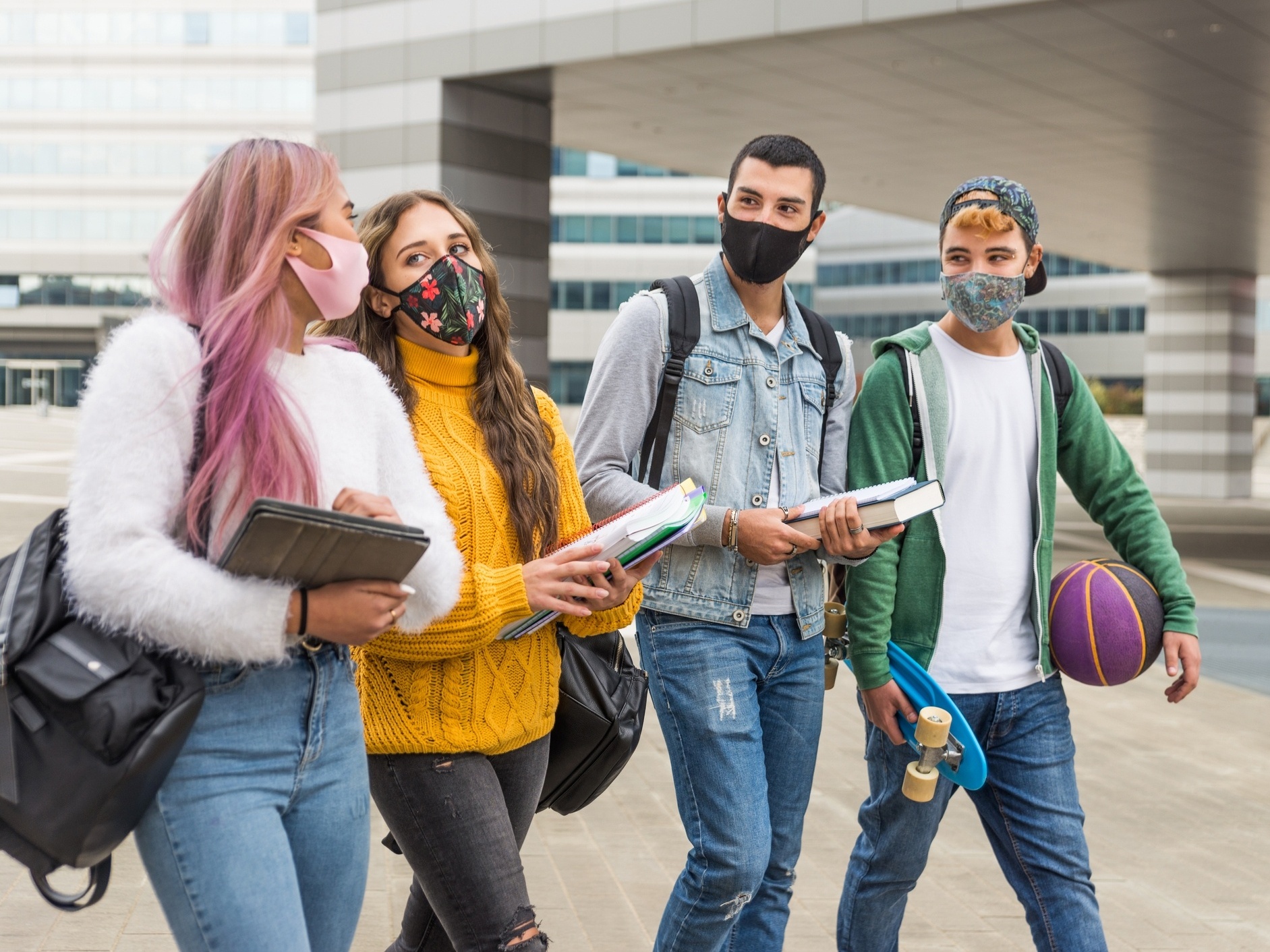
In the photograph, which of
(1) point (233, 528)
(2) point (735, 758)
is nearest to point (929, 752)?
(2) point (735, 758)

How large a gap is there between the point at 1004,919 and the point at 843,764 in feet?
7.79

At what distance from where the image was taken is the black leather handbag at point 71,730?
6.81 feet

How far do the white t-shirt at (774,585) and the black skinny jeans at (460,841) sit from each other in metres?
0.87

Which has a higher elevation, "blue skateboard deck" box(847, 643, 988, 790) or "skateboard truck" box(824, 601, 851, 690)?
"skateboard truck" box(824, 601, 851, 690)

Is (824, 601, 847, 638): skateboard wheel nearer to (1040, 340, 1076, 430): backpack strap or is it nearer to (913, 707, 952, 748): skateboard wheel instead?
(913, 707, 952, 748): skateboard wheel

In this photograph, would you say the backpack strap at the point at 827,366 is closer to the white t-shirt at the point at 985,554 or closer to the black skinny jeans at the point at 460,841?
the white t-shirt at the point at 985,554

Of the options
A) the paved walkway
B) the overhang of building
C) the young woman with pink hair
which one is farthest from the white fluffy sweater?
the overhang of building

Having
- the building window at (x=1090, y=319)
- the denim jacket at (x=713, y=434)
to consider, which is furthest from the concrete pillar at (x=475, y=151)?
the building window at (x=1090, y=319)

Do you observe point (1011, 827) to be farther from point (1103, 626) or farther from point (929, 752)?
point (1103, 626)

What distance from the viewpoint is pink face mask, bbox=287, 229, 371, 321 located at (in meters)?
2.46

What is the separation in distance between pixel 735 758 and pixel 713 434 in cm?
83

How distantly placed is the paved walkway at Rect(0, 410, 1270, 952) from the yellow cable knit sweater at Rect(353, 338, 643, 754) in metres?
1.88

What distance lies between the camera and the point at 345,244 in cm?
250

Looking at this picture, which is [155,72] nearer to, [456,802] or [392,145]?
[392,145]
